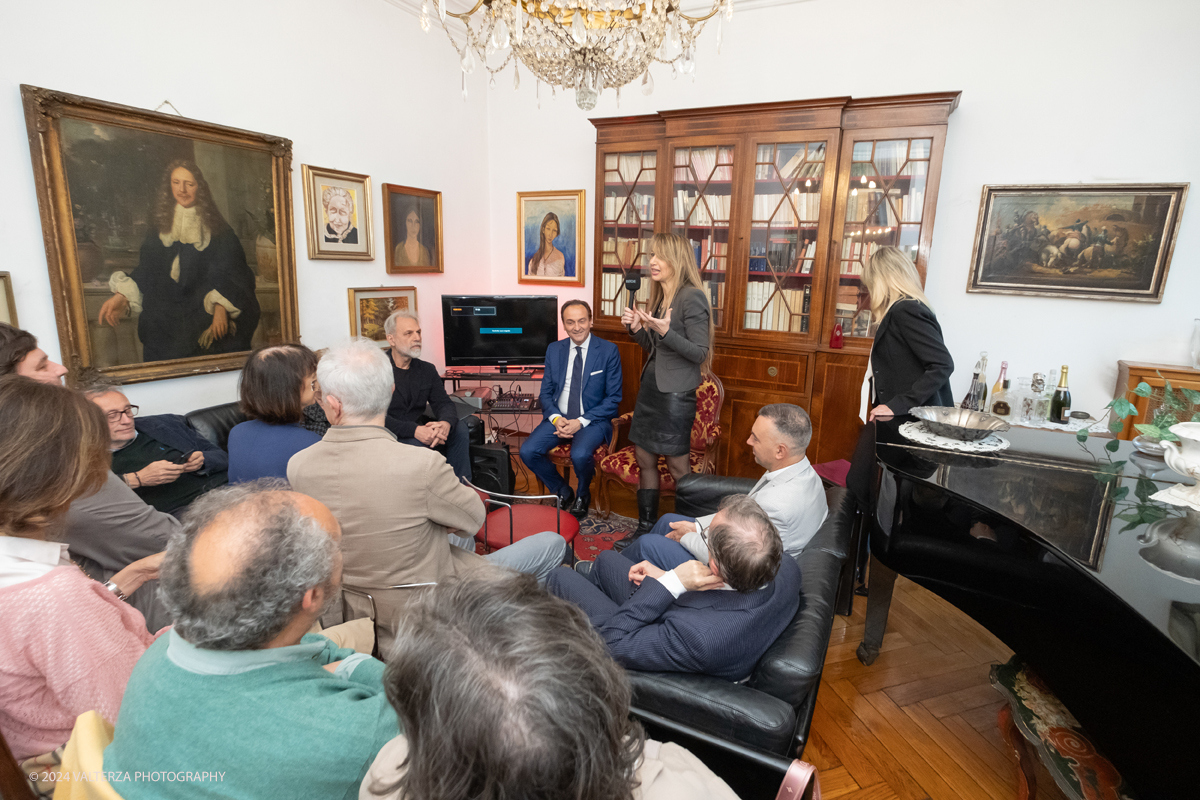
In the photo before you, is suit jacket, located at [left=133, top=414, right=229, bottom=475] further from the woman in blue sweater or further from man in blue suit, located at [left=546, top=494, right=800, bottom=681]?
man in blue suit, located at [left=546, top=494, right=800, bottom=681]

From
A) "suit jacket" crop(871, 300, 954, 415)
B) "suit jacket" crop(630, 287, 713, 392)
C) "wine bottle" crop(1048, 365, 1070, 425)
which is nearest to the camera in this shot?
"suit jacket" crop(871, 300, 954, 415)

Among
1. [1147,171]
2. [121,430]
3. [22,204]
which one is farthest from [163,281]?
[1147,171]

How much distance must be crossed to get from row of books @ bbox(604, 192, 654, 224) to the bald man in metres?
3.85

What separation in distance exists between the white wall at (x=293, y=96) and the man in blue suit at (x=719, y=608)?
9.20 feet

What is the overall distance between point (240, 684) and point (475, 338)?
3654mm

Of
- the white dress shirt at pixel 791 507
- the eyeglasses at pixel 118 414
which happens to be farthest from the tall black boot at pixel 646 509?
the eyeglasses at pixel 118 414

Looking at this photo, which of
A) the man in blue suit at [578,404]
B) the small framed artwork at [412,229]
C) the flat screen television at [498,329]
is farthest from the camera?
the flat screen television at [498,329]

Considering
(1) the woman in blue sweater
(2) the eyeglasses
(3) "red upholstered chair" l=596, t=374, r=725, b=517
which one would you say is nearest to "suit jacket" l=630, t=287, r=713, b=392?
(3) "red upholstered chair" l=596, t=374, r=725, b=517

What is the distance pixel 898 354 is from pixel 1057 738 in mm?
1785

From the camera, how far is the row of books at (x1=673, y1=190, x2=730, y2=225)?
4109 mm

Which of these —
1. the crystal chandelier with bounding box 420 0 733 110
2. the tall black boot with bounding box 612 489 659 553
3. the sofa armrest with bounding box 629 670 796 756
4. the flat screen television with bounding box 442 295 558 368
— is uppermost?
the crystal chandelier with bounding box 420 0 733 110

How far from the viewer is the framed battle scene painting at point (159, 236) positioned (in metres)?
2.45

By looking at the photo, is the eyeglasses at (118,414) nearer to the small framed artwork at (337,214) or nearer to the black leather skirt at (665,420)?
the small framed artwork at (337,214)

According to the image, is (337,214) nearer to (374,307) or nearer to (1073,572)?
(374,307)
